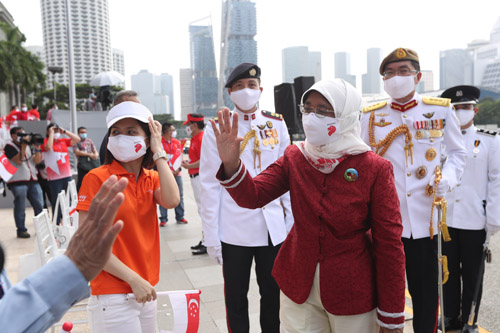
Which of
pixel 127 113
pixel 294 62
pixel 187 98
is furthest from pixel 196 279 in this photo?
pixel 187 98

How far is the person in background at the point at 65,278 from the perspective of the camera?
832 millimetres

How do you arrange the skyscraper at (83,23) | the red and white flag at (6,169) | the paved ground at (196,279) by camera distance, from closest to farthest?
the paved ground at (196,279) < the red and white flag at (6,169) < the skyscraper at (83,23)

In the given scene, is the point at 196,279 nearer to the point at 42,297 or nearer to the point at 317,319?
the point at 317,319

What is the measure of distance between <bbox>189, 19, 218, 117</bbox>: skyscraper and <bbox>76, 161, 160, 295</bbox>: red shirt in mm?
12182

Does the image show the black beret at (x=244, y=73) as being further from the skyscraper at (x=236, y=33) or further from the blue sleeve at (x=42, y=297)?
the skyscraper at (x=236, y=33)

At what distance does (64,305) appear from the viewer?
883 millimetres

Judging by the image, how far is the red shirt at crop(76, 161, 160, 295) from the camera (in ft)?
7.01

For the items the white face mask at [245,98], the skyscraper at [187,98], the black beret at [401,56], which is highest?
the skyscraper at [187,98]

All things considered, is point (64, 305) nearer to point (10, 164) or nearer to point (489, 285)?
point (489, 285)

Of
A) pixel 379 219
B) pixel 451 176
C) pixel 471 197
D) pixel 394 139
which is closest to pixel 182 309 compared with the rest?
pixel 379 219

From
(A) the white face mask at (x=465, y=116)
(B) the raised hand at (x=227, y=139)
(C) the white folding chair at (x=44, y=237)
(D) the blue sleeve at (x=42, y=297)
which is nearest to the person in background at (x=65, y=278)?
(D) the blue sleeve at (x=42, y=297)

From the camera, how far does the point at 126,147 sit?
2.30 metres

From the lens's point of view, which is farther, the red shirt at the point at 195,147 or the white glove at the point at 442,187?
the red shirt at the point at 195,147

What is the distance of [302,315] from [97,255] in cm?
135
